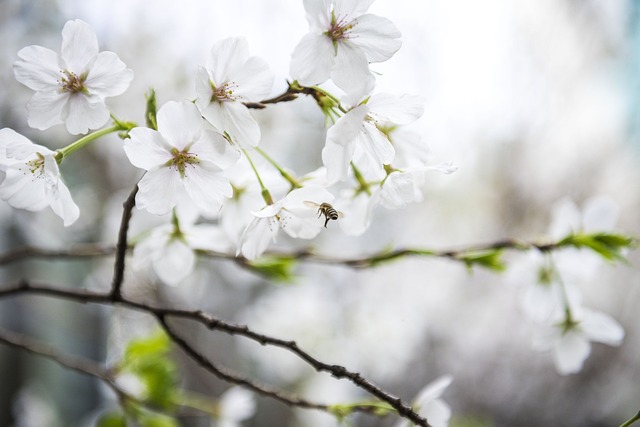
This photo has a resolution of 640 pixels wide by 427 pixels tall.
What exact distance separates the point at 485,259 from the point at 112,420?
12.8 inches

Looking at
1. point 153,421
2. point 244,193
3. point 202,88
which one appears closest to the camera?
point 202,88

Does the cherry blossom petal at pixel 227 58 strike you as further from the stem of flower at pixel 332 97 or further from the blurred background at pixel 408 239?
the blurred background at pixel 408 239

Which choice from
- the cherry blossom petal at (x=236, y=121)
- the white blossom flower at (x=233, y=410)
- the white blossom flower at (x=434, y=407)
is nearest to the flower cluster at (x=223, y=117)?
the cherry blossom petal at (x=236, y=121)

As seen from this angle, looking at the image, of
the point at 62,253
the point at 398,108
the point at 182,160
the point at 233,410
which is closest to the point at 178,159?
the point at 182,160

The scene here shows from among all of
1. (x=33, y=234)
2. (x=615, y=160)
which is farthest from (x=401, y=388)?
(x=33, y=234)

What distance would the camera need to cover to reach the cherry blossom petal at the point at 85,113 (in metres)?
0.27

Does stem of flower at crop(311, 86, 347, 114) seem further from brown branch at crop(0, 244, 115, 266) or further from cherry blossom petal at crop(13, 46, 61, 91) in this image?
brown branch at crop(0, 244, 115, 266)

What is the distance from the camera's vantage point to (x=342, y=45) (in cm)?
26

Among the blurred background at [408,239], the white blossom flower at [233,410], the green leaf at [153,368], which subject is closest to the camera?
the green leaf at [153,368]

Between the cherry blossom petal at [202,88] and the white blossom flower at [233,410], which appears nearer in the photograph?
the cherry blossom petal at [202,88]

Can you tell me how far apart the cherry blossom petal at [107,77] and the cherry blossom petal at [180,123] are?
3 centimetres

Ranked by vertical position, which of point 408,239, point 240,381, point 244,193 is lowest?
point 240,381

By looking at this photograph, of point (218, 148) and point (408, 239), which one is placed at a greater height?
point (408, 239)

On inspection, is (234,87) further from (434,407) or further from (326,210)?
(434,407)
